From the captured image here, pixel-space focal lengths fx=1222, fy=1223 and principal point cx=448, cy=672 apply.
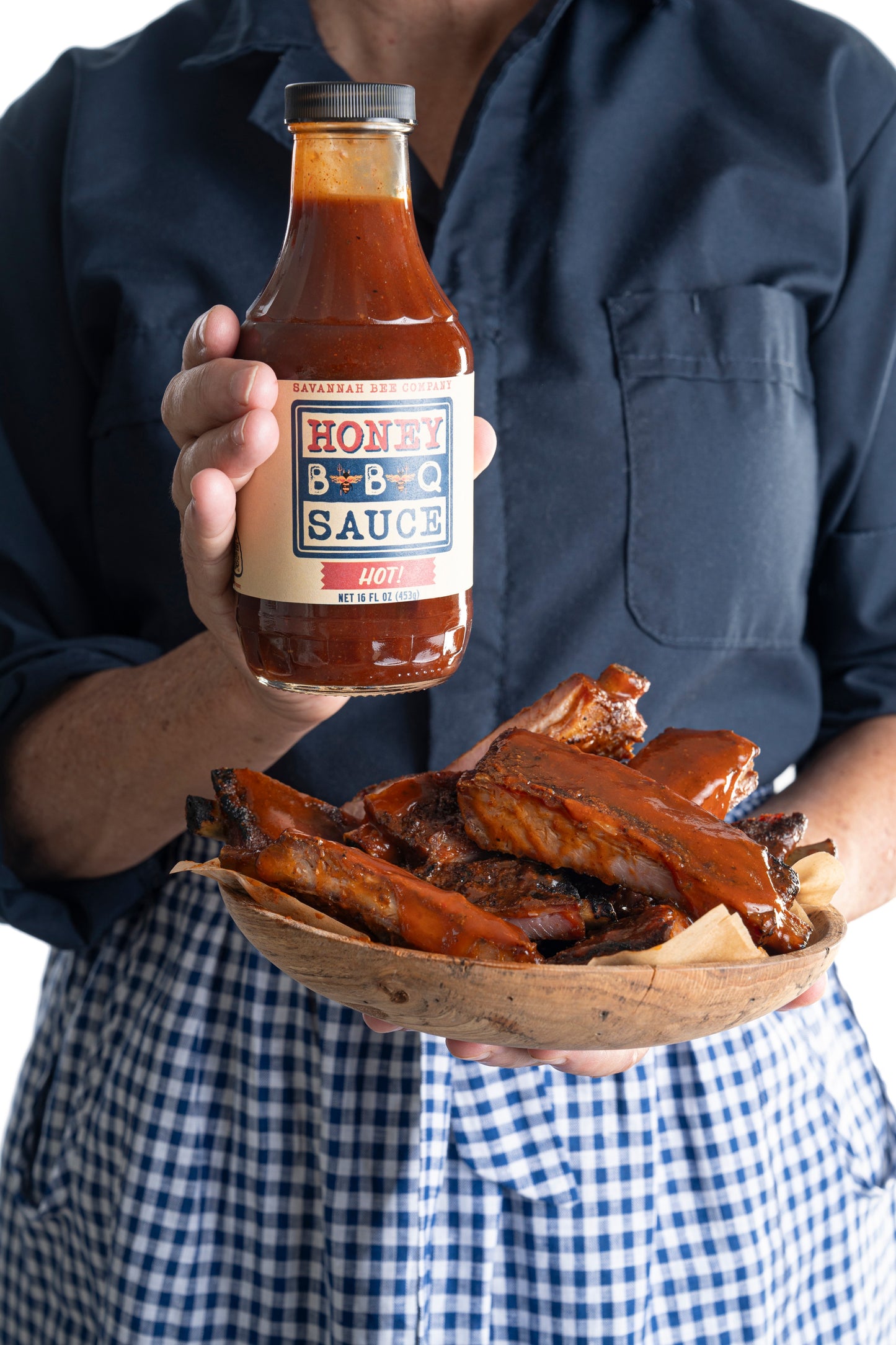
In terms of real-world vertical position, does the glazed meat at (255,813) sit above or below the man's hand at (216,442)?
below

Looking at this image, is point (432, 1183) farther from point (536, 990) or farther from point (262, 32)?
point (262, 32)

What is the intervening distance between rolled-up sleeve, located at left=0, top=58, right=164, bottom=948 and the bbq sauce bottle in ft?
1.94

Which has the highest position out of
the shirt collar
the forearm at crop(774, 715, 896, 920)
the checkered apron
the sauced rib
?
the shirt collar

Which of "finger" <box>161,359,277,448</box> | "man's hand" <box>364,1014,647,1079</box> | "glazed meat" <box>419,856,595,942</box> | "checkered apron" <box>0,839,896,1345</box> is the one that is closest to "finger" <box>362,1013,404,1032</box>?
"man's hand" <box>364,1014,647,1079</box>

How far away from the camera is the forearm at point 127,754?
122cm

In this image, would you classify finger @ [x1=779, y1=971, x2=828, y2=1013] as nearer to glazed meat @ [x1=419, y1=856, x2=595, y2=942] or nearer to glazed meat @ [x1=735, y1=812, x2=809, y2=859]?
glazed meat @ [x1=735, y1=812, x2=809, y2=859]

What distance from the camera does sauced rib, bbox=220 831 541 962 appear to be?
31.9 inches

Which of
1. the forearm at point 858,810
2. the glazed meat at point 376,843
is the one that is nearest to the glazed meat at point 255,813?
the glazed meat at point 376,843

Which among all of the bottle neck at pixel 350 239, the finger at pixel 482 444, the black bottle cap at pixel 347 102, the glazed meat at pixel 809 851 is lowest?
the glazed meat at pixel 809 851

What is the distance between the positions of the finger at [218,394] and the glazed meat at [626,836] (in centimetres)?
32

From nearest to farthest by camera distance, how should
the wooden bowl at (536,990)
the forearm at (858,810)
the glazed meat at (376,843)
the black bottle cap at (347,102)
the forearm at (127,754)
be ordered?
1. the wooden bowl at (536,990)
2. the black bottle cap at (347,102)
3. the glazed meat at (376,843)
4. the forearm at (127,754)
5. the forearm at (858,810)

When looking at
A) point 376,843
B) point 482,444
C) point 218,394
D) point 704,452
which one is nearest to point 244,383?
point 218,394

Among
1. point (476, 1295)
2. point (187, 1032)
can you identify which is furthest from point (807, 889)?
point (187, 1032)

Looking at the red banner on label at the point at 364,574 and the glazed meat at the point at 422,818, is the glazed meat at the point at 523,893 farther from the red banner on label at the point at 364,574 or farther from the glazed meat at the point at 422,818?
the red banner on label at the point at 364,574
